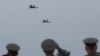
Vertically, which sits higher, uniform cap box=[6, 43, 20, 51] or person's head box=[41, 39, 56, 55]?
person's head box=[41, 39, 56, 55]

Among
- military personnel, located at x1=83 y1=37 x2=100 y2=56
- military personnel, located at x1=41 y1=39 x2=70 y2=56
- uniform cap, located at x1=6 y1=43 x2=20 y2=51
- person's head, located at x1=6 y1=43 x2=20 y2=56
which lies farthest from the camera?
uniform cap, located at x1=6 y1=43 x2=20 y2=51

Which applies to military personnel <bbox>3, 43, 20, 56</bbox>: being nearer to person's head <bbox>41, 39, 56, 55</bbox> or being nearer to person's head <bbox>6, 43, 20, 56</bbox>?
person's head <bbox>6, 43, 20, 56</bbox>

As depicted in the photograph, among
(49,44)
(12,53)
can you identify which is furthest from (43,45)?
(12,53)

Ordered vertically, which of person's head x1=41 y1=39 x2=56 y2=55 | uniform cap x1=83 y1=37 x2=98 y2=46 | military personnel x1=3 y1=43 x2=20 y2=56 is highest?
uniform cap x1=83 y1=37 x2=98 y2=46

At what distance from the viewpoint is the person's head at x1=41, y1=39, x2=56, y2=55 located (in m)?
7.78

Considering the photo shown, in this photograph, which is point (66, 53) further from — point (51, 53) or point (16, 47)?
point (16, 47)

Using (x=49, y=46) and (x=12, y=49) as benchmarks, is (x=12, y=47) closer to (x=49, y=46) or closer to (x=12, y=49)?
(x=12, y=49)

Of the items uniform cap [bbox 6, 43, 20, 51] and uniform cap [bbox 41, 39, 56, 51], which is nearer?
uniform cap [bbox 41, 39, 56, 51]

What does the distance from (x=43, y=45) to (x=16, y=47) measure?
3.22 feet

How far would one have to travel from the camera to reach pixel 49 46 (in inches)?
311

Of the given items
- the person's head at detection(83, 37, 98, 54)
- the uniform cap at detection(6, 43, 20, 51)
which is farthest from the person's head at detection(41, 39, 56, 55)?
the uniform cap at detection(6, 43, 20, 51)

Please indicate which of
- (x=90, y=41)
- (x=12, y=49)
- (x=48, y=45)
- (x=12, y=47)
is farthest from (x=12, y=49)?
(x=90, y=41)

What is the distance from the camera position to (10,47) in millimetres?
8664

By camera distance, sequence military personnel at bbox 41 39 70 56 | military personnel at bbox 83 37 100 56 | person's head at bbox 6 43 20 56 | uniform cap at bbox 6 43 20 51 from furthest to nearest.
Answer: uniform cap at bbox 6 43 20 51 → person's head at bbox 6 43 20 56 → military personnel at bbox 41 39 70 56 → military personnel at bbox 83 37 100 56
